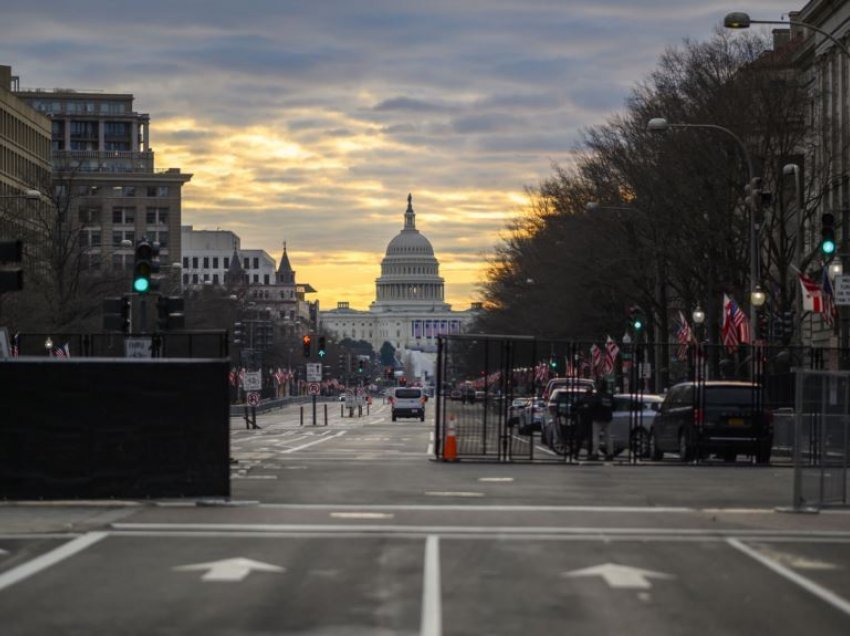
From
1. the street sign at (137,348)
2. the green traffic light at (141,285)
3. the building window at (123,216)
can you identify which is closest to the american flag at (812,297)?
the street sign at (137,348)

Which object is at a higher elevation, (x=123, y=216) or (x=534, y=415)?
(x=123, y=216)

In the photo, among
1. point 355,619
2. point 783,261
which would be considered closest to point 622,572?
point 355,619

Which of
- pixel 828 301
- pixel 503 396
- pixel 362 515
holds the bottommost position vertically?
pixel 362 515

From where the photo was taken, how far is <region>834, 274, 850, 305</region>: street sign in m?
34.8

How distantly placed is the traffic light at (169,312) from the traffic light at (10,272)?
10.5 m

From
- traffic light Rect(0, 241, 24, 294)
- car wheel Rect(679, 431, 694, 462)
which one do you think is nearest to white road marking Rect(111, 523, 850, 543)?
traffic light Rect(0, 241, 24, 294)

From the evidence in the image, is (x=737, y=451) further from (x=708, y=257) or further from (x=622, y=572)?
(x=708, y=257)

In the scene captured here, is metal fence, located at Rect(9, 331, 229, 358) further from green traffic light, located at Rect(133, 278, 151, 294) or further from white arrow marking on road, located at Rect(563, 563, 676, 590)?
white arrow marking on road, located at Rect(563, 563, 676, 590)

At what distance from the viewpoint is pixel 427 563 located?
16.2m

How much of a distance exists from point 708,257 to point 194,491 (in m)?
45.1

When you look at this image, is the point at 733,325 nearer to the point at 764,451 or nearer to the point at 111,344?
the point at 764,451

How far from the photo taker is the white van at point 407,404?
9044cm

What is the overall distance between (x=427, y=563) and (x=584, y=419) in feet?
69.6

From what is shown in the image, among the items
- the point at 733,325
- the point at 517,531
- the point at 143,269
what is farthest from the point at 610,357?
the point at 517,531
